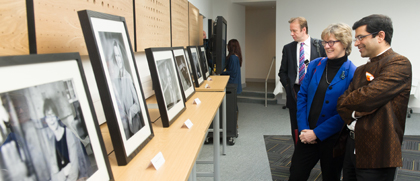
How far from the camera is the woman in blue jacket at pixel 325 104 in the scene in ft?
6.40

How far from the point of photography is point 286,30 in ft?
22.8

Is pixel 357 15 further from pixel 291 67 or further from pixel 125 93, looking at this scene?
pixel 125 93

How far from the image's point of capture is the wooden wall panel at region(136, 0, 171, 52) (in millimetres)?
2157

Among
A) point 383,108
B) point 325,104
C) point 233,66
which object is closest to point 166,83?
point 325,104

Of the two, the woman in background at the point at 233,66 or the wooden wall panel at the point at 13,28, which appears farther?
the woman in background at the point at 233,66

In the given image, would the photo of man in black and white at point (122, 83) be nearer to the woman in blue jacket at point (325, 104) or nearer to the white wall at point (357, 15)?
the woman in blue jacket at point (325, 104)

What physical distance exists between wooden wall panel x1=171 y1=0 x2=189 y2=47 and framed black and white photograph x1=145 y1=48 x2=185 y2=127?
1.44 meters

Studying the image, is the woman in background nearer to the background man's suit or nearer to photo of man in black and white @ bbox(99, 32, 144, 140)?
the background man's suit

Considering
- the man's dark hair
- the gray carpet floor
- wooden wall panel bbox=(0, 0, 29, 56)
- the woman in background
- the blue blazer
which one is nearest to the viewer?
wooden wall panel bbox=(0, 0, 29, 56)

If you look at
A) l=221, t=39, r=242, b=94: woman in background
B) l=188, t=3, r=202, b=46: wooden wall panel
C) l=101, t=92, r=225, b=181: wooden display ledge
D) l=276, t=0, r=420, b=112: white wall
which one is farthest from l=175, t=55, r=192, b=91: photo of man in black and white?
l=276, t=0, r=420, b=112: white wall

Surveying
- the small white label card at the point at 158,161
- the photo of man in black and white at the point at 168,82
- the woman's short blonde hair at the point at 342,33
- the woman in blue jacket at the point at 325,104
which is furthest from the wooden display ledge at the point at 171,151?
the woman's short blonde hair at the point at 342,33

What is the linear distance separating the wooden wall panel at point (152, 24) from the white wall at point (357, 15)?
460 cm

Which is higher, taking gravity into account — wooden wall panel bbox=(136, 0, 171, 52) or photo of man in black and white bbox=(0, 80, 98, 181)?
wooden wall panel bbox=(136, 0, 171, 52)

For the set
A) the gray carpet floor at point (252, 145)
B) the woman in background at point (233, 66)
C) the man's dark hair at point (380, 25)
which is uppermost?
the man's dark hair at point (380, 25)
